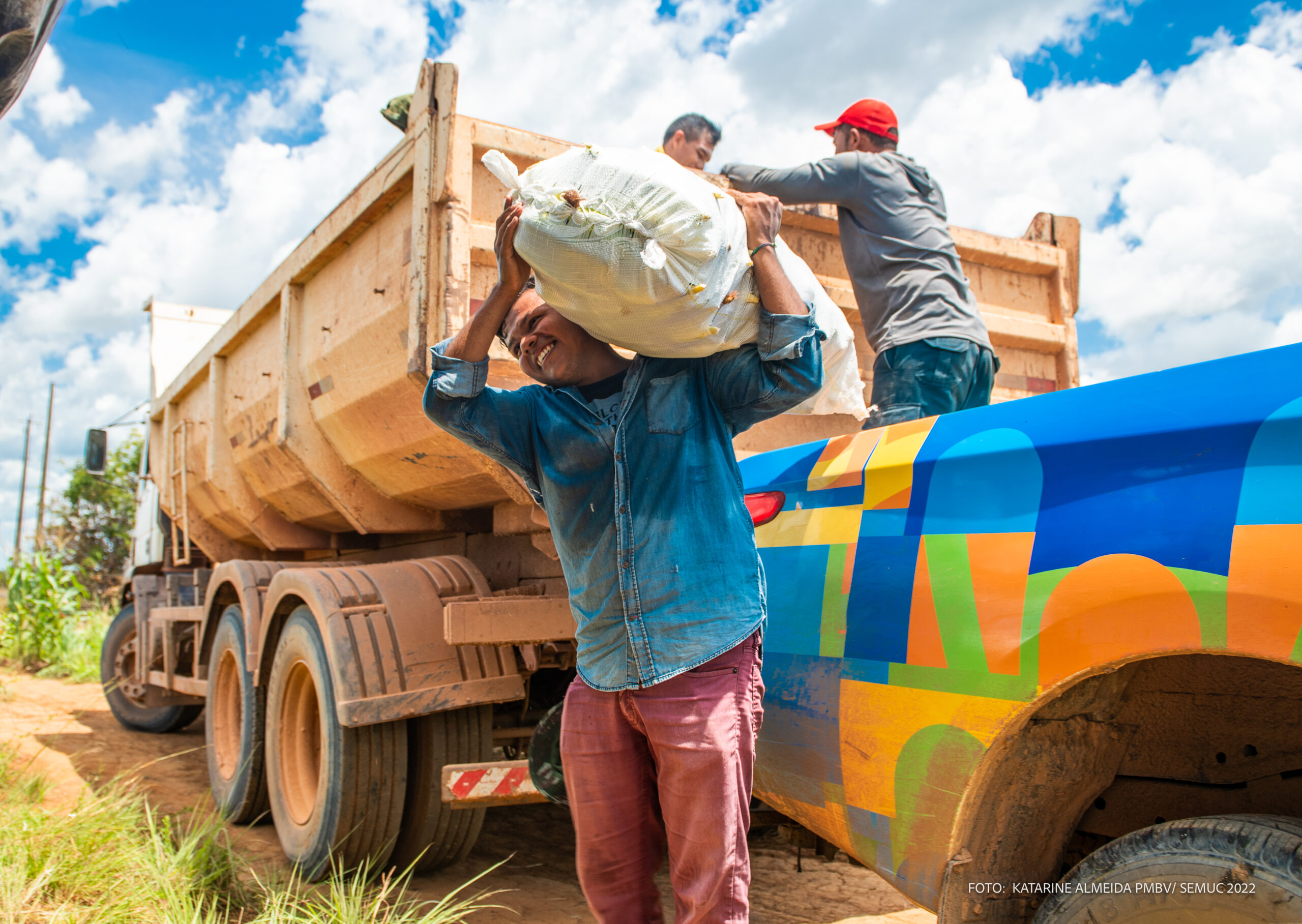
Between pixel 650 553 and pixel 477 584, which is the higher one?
pixel 650 553

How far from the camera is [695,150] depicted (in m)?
3.37

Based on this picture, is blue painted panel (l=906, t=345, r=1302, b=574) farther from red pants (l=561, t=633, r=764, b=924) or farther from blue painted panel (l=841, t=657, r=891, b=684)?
red pants (l=561, t=633, r=764, b=924)

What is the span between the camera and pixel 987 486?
1.57 m

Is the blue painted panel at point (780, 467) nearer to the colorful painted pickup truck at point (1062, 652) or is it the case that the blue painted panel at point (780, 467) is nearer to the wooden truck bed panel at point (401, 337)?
the colorful painted pickup truck at point (1062, 652)

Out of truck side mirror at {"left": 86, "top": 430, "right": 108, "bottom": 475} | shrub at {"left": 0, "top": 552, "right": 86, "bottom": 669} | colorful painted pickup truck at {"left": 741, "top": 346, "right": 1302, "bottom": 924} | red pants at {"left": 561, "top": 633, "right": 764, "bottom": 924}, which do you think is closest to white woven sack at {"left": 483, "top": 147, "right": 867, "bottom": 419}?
colorful painted pickup truck at {"left": 741, "top": 346, "right": 1302, "bottom": 924}

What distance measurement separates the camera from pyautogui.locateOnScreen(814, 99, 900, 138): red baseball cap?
3.25 meters

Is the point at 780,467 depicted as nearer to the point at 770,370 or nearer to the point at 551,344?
the point at 770,370

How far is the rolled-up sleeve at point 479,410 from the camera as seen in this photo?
1918 mm

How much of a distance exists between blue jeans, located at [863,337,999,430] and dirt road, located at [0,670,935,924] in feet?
5.68

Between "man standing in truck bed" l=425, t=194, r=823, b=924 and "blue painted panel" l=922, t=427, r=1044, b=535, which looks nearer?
"blue painted panel" l=922, t=427, r=1044, b=535

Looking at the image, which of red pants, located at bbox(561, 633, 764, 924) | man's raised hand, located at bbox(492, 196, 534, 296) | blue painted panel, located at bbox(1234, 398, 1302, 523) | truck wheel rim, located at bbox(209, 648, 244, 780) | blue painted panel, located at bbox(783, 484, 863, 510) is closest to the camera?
blue painted panel, located at bbox(1234, 398, 1302, 523)

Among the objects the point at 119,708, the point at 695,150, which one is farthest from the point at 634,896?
the point at 119,708

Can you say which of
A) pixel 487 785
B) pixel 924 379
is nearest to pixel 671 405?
pixel 924 379

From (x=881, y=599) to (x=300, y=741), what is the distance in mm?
2884
